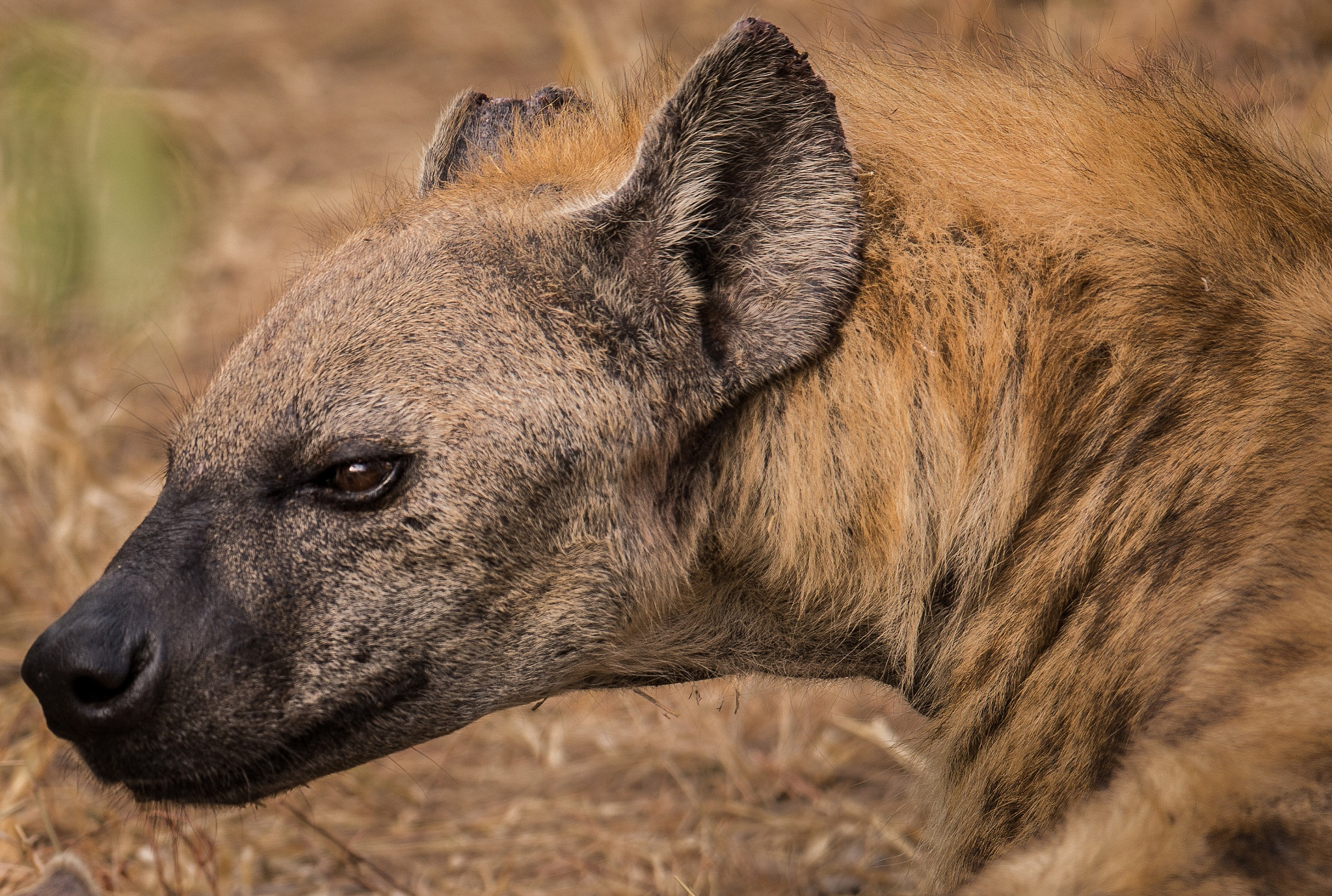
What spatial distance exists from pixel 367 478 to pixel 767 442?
611 mm

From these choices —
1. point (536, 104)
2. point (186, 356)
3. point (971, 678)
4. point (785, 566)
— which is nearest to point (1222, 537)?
point (971, 678)

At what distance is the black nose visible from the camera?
6.32 ft

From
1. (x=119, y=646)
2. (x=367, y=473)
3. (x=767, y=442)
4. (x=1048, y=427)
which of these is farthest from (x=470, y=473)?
(x=1048, y=427)

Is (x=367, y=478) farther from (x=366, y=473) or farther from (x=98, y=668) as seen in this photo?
(x=98, y=668)

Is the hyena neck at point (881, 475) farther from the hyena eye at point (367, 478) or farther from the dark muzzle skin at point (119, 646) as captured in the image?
the dark muzzle skin at point (119, 646)

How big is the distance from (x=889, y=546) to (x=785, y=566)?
165 millimetres

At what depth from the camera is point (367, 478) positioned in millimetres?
2012

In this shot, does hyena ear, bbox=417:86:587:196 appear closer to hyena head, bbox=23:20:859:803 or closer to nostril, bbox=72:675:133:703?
hyena head, bbox=23:20:859:803

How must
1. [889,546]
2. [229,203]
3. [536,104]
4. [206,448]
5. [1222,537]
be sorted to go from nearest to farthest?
[1222,537] < [889,546] < [206,448] < [536,104] < [229,203]

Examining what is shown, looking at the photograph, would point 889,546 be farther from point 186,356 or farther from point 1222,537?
point 186,356

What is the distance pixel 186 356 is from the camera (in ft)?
17.6

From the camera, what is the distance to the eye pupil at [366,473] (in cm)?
201

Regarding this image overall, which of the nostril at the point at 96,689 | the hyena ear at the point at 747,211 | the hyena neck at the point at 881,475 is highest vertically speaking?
the hyena ear at the point at 747,211

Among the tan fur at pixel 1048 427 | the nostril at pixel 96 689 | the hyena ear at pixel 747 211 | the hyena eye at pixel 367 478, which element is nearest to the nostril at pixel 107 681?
the nostril at pixel 96 689
